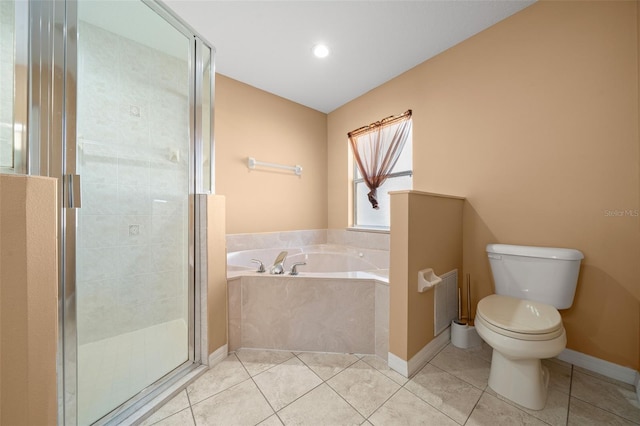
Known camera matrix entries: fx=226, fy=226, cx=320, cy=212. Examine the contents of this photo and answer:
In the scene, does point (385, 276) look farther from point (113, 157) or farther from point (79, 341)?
point (113, 157)

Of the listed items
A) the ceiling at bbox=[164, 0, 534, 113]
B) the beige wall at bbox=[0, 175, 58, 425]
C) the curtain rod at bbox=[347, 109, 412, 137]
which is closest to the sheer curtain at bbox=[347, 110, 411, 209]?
the curtain rod at bbox=[347, 109, 412, 137]

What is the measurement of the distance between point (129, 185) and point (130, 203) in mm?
105

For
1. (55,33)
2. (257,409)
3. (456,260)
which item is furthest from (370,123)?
(257,409)

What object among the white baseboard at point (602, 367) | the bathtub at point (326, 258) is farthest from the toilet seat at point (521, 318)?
the bathtub at point (326, 258)

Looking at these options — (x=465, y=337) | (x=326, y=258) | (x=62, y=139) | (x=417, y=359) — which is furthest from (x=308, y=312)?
(x=62, y=139)

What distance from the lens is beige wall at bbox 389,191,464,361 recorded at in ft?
4.42

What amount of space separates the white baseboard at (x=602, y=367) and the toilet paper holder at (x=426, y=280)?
961 mm

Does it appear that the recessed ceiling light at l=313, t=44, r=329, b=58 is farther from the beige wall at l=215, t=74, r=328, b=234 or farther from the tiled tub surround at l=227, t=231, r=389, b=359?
the tiled tub surround at l=227, t=231, r=389, b=359

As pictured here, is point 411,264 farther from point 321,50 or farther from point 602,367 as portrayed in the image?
point 321,50

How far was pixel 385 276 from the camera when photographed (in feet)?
5.20

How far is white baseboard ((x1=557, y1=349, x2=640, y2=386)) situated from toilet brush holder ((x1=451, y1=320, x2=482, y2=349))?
48 centimetres

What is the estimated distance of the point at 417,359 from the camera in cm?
142

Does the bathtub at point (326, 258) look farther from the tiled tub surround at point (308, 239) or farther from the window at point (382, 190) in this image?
the window at point (382, 190)

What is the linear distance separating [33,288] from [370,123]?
8.74 ft
